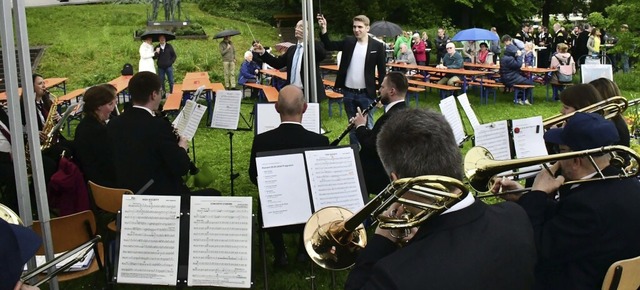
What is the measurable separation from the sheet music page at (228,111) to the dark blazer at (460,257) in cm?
464

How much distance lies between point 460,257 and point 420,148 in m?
0.39

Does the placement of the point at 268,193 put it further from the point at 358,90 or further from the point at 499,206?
the point at 358,90

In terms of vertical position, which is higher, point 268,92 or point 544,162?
point 544,162

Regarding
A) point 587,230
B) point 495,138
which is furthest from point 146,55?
point 587,230

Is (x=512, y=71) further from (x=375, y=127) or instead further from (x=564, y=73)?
(x=375, y=127)

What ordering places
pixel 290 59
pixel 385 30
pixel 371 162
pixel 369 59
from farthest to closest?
pixel 385 30 < pixel 290 59 < pixel 369 59 < pixel 371 162

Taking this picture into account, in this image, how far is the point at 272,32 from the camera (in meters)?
28.2

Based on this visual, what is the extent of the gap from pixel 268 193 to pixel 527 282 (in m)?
2.12

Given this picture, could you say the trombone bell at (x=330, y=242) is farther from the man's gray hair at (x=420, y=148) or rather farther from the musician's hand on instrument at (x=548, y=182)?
the musician's hand on instrument at (x=548, y=182)

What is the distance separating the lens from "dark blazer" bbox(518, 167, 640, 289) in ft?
8.96

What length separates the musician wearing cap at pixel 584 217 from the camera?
8.98 ft

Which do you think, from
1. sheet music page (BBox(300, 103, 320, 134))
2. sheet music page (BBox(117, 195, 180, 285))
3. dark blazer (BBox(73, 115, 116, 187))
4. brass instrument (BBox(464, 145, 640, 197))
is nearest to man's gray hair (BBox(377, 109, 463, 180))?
brass instrument (BBox(464, 145, 640, 197))

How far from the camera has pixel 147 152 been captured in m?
4.50

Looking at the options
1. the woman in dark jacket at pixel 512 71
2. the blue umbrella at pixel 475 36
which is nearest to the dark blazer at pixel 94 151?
the woman in dark jacket at pixel 512 71
